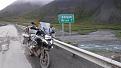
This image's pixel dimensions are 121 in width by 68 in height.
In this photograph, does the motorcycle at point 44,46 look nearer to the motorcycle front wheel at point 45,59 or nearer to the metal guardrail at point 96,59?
the motorcycle front wheel at point 45,59

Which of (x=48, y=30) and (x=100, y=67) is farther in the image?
(x=48, y=30)

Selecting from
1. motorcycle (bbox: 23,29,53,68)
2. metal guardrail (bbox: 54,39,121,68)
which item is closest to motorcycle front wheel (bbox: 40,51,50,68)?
motorcycle (bbox: 23,29,53,68)

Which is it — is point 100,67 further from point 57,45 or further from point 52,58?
point 57,45

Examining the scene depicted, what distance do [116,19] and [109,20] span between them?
2.85 meters

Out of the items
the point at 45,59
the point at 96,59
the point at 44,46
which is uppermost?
the point at 96,59

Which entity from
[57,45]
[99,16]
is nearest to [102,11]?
[99,16]

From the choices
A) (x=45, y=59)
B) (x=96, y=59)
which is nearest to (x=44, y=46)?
(x=45, y=59)

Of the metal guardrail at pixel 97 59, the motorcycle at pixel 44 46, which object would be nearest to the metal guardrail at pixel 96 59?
the metal guardrail at pixel 97 59

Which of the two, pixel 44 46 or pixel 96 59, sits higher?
pixel 96 59

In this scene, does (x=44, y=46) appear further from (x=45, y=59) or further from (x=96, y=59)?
(x=96, y=59)

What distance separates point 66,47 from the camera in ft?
44.3

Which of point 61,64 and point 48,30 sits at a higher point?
point 48,30

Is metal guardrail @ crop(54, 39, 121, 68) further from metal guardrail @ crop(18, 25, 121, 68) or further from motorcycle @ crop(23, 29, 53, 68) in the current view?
motorcycle @ crop(23, 29, 53, 68)

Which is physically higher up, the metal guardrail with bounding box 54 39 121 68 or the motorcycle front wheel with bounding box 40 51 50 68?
the metal guardrail with bounding box 54 39 121 68
